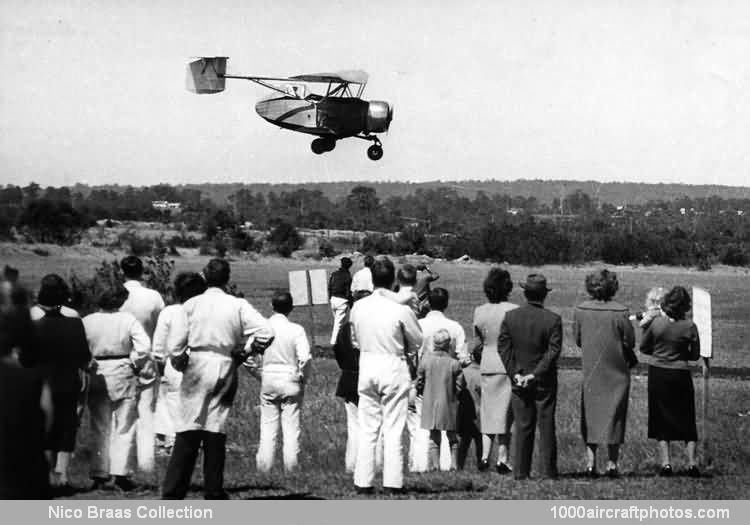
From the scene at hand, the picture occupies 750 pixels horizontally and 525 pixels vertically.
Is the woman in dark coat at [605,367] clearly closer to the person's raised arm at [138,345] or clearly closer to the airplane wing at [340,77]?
the person's raised arm at [138,345]

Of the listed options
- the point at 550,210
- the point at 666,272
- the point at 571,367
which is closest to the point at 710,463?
the point at 571,367

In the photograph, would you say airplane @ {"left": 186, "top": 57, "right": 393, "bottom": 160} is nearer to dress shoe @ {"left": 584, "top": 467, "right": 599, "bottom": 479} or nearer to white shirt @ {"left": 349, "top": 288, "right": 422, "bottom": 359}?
dress shoe @ {"left": 584, "top": 467, "right": 599, "bottom": 479}

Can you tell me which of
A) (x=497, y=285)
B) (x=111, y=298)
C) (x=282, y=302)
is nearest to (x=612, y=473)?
(x=497, y=285)

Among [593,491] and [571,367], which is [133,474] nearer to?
[593,491]

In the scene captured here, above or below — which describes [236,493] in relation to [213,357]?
below

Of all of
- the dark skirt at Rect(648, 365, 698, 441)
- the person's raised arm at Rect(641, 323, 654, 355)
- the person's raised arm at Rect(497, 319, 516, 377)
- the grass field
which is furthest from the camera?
the person's raised arm at Rect(641, 323, 654, 355)

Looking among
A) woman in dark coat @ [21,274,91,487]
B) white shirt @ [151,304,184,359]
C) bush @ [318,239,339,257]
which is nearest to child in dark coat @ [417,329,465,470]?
white shirt @ [151,304,184,359]
